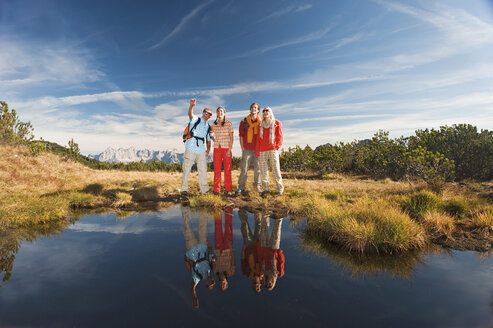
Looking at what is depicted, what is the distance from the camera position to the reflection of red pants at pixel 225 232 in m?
4.31

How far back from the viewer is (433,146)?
909 inches

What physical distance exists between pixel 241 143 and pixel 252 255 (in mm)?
6002

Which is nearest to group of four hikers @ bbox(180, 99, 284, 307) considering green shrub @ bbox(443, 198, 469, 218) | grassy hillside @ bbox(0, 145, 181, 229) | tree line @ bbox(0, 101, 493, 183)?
grassy hillside @ bbox(0, 145, 181, 229)

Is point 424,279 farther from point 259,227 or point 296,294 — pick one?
point 259,227

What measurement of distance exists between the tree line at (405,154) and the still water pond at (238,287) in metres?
16.1

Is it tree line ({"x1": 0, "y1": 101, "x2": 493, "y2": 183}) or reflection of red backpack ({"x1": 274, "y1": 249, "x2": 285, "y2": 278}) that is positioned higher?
tree line ({"x1": 0, "y1": 101, "x2": 493, "y2": 183})

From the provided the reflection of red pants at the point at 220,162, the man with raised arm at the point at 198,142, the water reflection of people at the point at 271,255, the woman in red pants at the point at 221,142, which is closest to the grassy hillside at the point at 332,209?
the reflection of red pants at the point at 220,162

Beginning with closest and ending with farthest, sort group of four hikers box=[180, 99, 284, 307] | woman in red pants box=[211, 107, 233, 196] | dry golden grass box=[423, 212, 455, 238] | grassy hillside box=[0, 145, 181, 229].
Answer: group of four hikers box=[180, 99, 284, 307] < dry golden grass box=[423, 212, 455, 238] < grassy hillside box=[0, 145, 181, 229] < woman in red pants box=[211, 107, 233, 196]

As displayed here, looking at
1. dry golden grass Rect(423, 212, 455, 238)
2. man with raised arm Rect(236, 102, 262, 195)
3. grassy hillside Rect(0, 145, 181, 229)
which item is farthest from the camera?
man with raised arm Rect(236, 102, 262, 195)

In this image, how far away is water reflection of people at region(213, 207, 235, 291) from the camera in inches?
124

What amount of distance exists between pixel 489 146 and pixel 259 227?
26574 mm

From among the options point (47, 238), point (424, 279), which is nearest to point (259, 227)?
point (424, 279)

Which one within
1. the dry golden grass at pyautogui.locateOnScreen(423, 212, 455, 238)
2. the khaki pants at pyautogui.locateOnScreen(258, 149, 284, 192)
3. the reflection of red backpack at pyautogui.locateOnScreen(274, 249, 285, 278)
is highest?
the khaki pants at pyautogui.locateOnScreen(258, 149, 284, 192)

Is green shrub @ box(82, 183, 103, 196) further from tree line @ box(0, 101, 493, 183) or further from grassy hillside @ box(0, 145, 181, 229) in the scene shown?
tree line @ box(0, 101, 493, 183)
